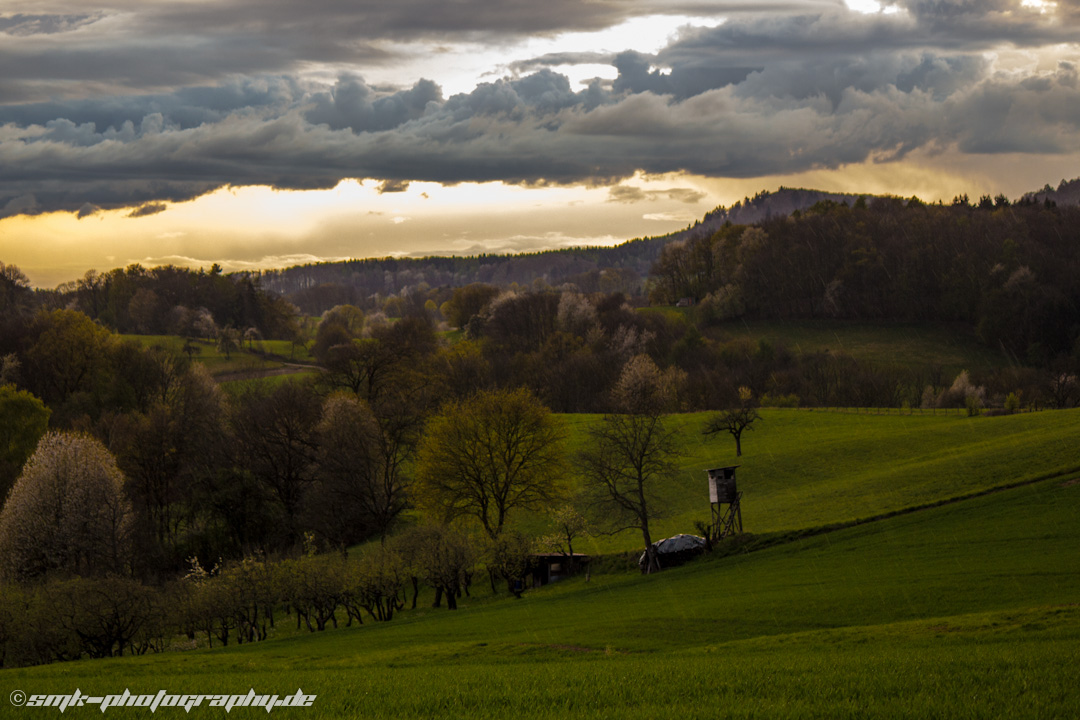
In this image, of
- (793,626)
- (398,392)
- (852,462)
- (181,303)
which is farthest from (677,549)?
(181,303)

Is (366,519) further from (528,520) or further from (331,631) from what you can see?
(331,631)

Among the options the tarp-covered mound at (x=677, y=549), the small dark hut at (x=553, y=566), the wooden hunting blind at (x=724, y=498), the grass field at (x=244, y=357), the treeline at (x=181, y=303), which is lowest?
the small dark hut at (x=553, y=566)

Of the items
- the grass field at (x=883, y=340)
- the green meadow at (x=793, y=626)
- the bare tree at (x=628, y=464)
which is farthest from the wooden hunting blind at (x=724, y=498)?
the grass field at (x=883, y=340)

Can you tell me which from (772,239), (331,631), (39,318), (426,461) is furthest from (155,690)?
(772,239)

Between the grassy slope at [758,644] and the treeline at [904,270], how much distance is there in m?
99.7

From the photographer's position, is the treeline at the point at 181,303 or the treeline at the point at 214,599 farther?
the treeline at the point at 181,303

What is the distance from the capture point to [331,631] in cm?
4331

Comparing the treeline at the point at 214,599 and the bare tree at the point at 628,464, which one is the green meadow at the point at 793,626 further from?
the treeline at the point at 214,599

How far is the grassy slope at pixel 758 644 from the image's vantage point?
39.8 feet

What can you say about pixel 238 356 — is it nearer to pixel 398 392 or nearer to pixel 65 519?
pixel 398 392

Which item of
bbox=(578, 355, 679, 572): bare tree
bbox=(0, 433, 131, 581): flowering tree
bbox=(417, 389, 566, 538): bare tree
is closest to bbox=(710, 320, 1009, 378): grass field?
bbox=(417, 389, 566, 538): bare tree

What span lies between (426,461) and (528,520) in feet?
33.0

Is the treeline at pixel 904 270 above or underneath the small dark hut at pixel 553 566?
above

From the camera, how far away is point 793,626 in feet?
87.6
